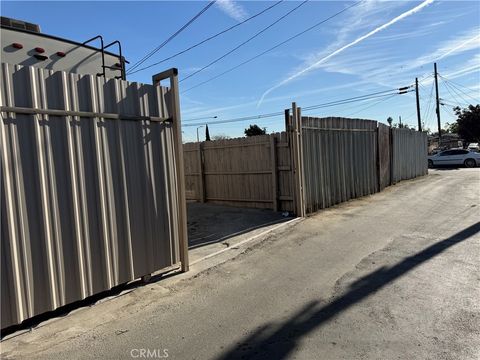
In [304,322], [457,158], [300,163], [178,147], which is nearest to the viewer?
[304,322]

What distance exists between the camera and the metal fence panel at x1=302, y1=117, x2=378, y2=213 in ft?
36.1

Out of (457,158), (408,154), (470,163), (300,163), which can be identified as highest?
(300,163)

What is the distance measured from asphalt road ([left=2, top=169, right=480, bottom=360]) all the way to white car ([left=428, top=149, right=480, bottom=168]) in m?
25.2

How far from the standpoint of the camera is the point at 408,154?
20.0m

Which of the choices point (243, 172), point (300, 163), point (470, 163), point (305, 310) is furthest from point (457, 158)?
point (305, 310)

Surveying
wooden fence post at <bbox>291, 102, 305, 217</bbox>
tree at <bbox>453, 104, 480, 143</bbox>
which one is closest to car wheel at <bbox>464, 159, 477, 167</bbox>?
tree at <bbox>453, 104, 480, 143</bbox>

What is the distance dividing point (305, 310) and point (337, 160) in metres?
8.27

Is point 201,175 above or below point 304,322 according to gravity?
above

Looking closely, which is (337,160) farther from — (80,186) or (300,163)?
(80,186)

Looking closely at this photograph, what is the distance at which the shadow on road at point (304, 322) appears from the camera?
3643 mm

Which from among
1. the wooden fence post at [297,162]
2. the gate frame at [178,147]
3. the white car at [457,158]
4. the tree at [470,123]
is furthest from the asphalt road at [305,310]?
the tree at [470,123]

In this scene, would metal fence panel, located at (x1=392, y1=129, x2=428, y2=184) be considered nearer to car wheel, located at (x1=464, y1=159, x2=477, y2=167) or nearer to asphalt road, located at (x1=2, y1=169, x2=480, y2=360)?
car wheel, located at (x1=464, y1=159, x2=477, y2=167)

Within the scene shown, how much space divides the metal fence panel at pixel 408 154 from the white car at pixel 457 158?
840cm

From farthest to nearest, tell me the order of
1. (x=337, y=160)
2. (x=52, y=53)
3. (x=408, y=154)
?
1. (x=408, y=154)
2. (x=337, y=160)
3. (x=52, y=53)
